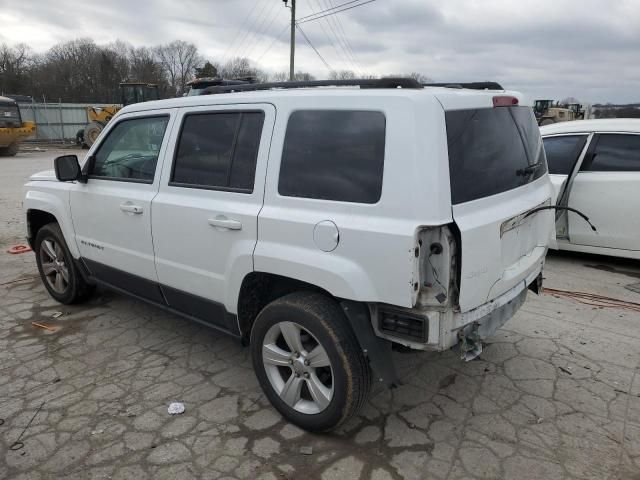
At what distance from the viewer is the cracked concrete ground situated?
8.55 feet

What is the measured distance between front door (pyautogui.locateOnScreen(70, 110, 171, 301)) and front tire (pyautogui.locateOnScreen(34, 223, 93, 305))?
1.29ft

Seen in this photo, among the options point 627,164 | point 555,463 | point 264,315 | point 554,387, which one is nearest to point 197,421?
point 264,315

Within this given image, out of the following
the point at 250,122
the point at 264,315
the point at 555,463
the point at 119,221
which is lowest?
the point at 555,463

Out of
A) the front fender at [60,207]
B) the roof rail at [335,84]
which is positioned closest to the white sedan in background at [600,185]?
the roof rail at [335,84]

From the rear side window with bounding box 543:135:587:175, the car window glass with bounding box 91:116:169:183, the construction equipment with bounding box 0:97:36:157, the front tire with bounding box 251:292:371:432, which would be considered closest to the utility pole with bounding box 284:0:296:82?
the construction equipment with bounding box 0:97:36:157

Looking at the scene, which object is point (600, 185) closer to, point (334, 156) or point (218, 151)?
point (334, 156)

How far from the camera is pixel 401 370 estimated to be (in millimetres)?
3559

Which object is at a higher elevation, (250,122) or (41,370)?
(250,122)

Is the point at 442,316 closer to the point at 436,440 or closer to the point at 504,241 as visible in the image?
the point at 504,241

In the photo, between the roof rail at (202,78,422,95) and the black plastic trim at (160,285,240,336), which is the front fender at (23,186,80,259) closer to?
the black plastic trim at (160,285,240,336)

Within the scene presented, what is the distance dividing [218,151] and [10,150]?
23.3 metres

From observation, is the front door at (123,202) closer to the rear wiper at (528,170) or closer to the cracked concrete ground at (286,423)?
the cracked concrete ground at (286,423)

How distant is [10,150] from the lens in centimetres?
2212

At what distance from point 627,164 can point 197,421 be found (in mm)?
5217
